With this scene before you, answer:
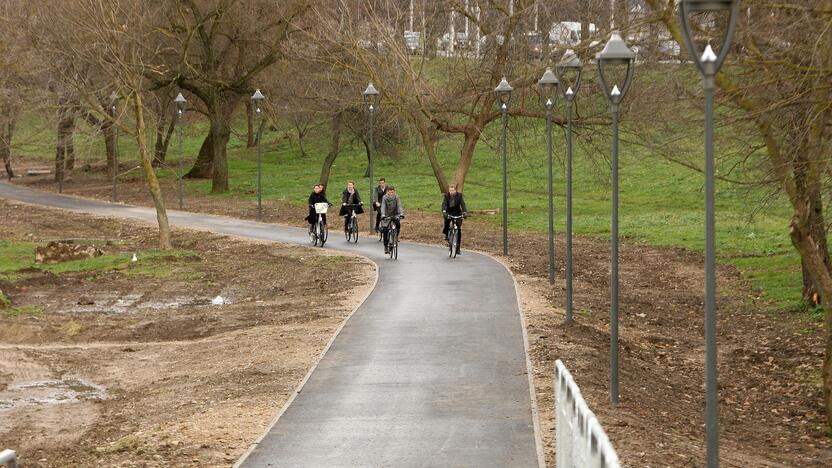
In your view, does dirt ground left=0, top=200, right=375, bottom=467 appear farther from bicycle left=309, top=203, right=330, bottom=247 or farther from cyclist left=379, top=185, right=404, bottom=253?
cyclist left=379, top=185, right=404, bottom=253

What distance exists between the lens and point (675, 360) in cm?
2003

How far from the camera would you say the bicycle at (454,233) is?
2955cm

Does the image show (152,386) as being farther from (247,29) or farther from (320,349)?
(247,29)

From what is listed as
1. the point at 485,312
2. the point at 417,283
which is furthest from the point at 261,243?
the point at 485,312

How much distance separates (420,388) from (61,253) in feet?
68.7

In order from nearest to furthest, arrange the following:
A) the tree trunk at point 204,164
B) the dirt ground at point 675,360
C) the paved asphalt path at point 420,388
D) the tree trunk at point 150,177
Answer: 1. the paved asphalt path at point 420,388
2. the dirt ground at point 675,360
3. the tree trunk at point 150,177
4. the tree trunk at point 204,164

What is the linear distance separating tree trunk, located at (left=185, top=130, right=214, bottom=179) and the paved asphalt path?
1662 inches

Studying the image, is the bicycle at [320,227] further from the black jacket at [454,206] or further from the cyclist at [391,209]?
the black jacket at [454,206]

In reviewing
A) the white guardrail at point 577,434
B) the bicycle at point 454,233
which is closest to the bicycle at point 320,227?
the bicycle at point 454,233

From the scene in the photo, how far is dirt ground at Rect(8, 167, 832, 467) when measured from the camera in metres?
13.6

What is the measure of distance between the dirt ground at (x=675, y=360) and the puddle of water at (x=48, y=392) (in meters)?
6.36

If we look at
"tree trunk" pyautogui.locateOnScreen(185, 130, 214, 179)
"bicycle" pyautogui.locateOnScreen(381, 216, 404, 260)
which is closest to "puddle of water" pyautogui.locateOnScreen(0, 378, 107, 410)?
"bicycle" pyautogui.locateOnScreen(381, 216, 404, 260)

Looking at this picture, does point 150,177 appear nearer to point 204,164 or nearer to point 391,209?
point 391,209

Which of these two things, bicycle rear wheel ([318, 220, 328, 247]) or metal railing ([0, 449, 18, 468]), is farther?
bicycle rear wheel ([318, 220, 328, 247])
